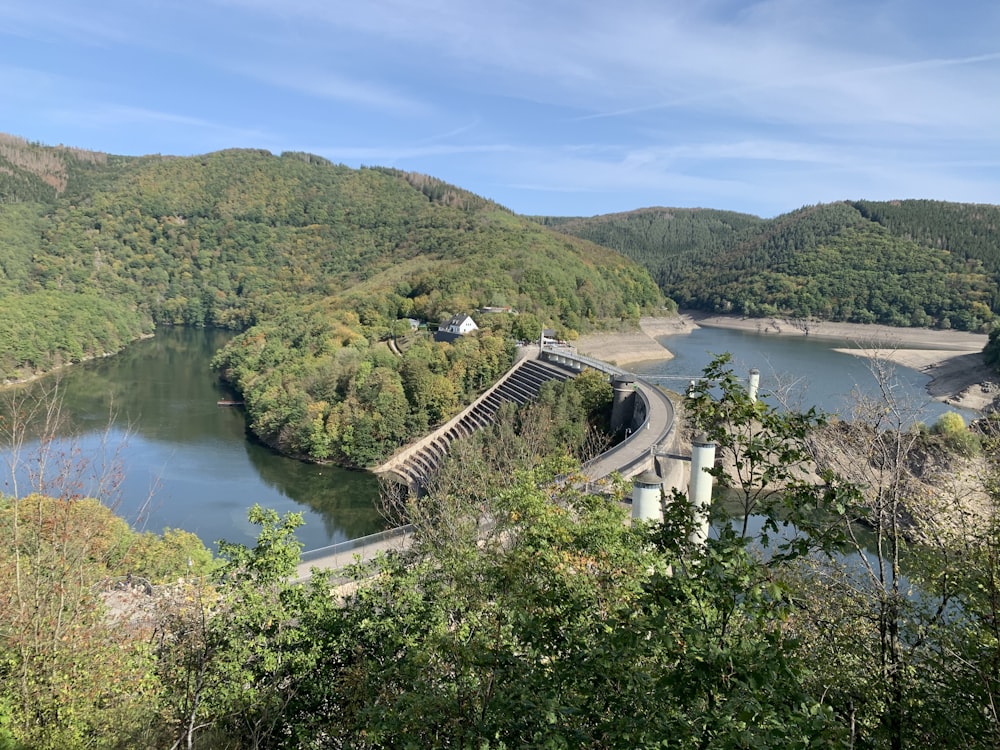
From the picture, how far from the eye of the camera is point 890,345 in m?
68.3

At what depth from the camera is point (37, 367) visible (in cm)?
5572

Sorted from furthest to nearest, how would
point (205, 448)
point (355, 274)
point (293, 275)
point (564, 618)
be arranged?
point (293, 275), point (355, 274), point (205, 448), point (564, 618)

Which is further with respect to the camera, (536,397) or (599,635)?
(536,397)

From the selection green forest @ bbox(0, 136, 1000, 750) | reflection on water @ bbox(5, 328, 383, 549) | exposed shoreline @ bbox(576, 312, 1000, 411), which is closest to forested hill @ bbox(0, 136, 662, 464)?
reflection on water @ bbox(5, 328, 383, 549)

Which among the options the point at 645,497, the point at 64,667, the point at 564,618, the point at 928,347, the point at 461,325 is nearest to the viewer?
the point at 564,618

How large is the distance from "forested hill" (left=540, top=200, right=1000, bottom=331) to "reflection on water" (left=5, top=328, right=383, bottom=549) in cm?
8892

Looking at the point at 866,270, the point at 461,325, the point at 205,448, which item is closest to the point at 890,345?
the point at 866,270

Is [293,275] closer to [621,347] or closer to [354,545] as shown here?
[621,347]

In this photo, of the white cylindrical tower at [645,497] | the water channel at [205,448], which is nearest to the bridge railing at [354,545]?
the water channel at [205,448]

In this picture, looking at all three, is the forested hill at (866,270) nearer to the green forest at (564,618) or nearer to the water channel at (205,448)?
the water channel at (205,448)

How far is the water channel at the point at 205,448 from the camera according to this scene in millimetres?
27719

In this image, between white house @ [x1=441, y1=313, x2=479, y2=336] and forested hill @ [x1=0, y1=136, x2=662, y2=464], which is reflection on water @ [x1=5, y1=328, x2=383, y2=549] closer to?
forested hill @ [x1=0, y1=136, x2=662, y2=464]

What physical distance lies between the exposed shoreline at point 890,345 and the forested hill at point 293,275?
4432mm

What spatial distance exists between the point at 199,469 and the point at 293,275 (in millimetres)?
77377
